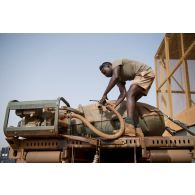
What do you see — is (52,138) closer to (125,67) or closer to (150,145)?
(150,145)

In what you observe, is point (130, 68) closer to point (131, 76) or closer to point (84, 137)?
point (131, 76)

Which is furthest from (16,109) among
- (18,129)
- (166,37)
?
(166,37)

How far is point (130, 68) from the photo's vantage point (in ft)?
9.48

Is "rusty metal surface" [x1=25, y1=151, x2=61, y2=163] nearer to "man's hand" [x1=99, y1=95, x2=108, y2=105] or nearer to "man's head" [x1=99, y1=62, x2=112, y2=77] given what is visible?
"man's hand" [x1=99, y1=95, x2=108, y2=105]

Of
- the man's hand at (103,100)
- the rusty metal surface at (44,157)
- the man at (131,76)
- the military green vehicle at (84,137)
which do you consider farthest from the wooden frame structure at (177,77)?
the rusty metal surface at (44,157)

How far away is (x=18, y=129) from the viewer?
7.47 feet

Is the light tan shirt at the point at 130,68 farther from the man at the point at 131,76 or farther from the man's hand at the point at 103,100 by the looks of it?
the man's hand at the point at 103,100

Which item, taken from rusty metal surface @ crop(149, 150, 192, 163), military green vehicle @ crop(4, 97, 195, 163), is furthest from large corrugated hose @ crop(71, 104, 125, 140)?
rusty metal surface @ crop(149, 150, 192, 163)

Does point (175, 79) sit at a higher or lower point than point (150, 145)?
higher

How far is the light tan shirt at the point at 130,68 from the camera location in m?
2.87

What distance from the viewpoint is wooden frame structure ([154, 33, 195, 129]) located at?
234 inches

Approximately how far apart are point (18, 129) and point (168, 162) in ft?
5.47

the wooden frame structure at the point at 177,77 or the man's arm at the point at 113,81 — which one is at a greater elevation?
the wooden frame structure at the point at 177,77

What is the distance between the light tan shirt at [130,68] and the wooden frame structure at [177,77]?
10.1ft
